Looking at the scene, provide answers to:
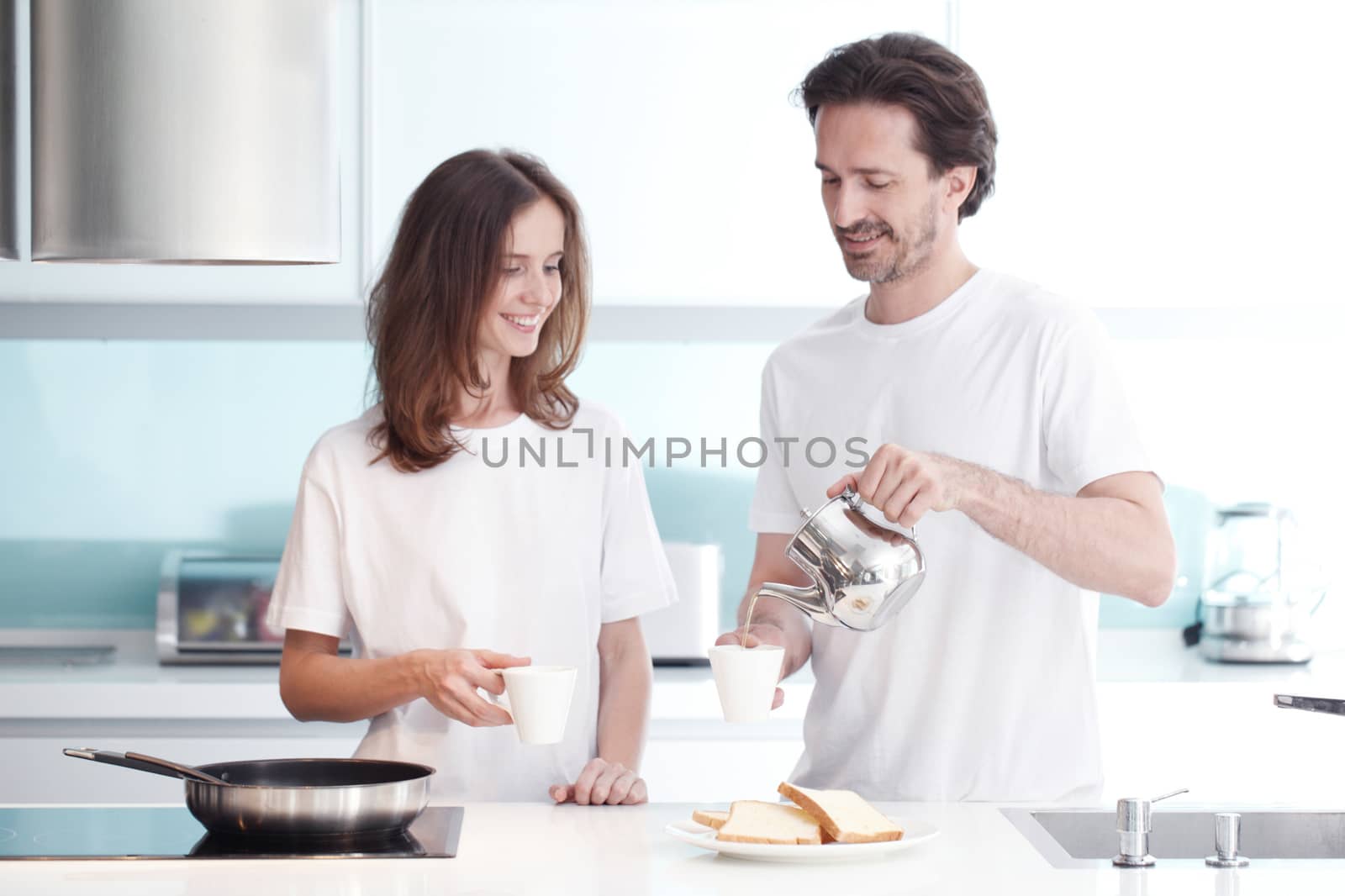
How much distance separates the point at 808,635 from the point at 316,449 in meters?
0.67

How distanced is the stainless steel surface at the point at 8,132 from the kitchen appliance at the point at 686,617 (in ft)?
5.58

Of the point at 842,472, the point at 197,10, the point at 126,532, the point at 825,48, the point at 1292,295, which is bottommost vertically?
the point at 126,532

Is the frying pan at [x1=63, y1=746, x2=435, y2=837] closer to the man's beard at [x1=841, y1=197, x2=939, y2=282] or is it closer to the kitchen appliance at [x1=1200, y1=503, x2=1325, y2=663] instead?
the man's beard at [x1=841, y1=197, x2=939, y2=282]

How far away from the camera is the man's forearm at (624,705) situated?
1.88 metres

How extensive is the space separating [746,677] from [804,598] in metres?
0.18

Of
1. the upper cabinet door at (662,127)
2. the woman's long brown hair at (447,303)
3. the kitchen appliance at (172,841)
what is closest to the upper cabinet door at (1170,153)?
the upper cabinet door at (662,127)

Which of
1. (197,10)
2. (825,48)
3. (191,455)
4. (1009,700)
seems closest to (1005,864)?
(1009,700)

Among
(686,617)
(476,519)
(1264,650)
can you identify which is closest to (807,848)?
(476,519)

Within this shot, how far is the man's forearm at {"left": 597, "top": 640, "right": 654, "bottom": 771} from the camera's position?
1.88 metres

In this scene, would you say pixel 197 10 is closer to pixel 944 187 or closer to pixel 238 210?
pixel 238 210

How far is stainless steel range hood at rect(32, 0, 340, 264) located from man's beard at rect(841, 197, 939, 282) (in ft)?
2.32

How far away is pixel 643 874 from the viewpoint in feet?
4.31

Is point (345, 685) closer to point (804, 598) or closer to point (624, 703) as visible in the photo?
point (624, 703)

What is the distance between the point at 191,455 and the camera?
3.58 metres
